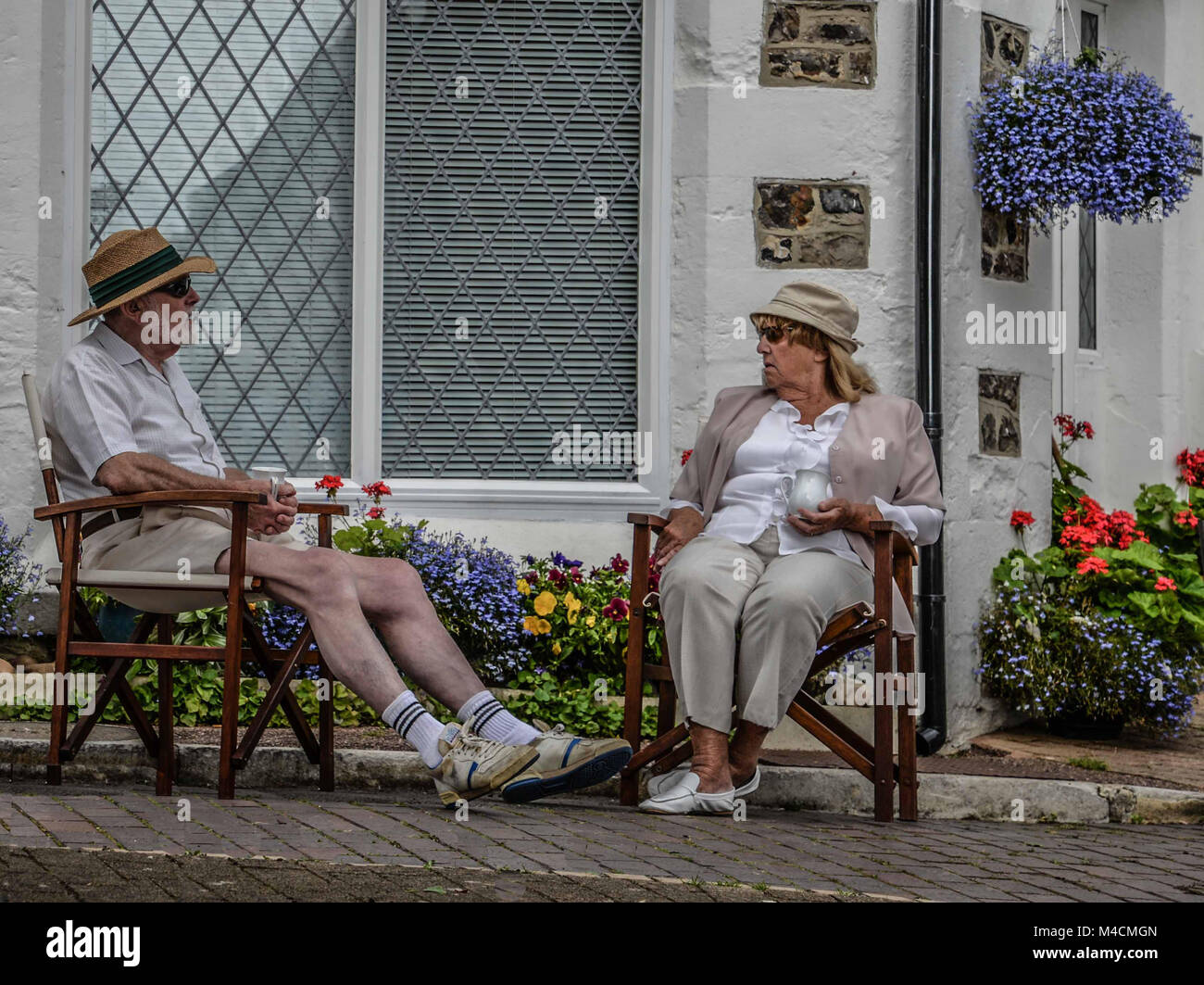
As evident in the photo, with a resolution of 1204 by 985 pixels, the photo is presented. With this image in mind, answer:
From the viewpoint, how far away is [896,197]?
20.2ft

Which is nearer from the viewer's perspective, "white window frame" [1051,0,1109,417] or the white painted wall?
the white painted wall

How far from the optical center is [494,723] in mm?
4359

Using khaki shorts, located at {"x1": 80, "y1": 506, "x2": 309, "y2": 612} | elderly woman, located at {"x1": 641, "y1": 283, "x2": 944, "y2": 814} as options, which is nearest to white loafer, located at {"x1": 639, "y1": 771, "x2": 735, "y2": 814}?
elderly woman, located at {"x1": 641, "y1": 283, "x2": 944, "y2": 814}

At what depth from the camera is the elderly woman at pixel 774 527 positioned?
454 cm

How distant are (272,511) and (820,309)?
1708 millimetres

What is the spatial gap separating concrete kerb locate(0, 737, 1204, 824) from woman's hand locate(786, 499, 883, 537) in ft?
2.77

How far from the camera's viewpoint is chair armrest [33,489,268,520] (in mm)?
4293

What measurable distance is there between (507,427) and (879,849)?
9.14 feet

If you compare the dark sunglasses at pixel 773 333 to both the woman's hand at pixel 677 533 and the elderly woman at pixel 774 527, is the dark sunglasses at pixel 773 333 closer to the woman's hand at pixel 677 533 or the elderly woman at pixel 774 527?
the elderly woman at pixel 774 527

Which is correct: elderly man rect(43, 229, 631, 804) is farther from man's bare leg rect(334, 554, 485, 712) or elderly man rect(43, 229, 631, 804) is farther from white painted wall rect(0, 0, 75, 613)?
white painted wall rect(0, 0, 75, 613)

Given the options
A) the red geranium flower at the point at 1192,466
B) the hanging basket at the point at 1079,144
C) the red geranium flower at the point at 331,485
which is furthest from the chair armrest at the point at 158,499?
the red geranium flower at the point at 1192,466

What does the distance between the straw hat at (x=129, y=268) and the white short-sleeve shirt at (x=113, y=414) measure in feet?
0.36

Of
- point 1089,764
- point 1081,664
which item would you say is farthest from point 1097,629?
point 1089,764
